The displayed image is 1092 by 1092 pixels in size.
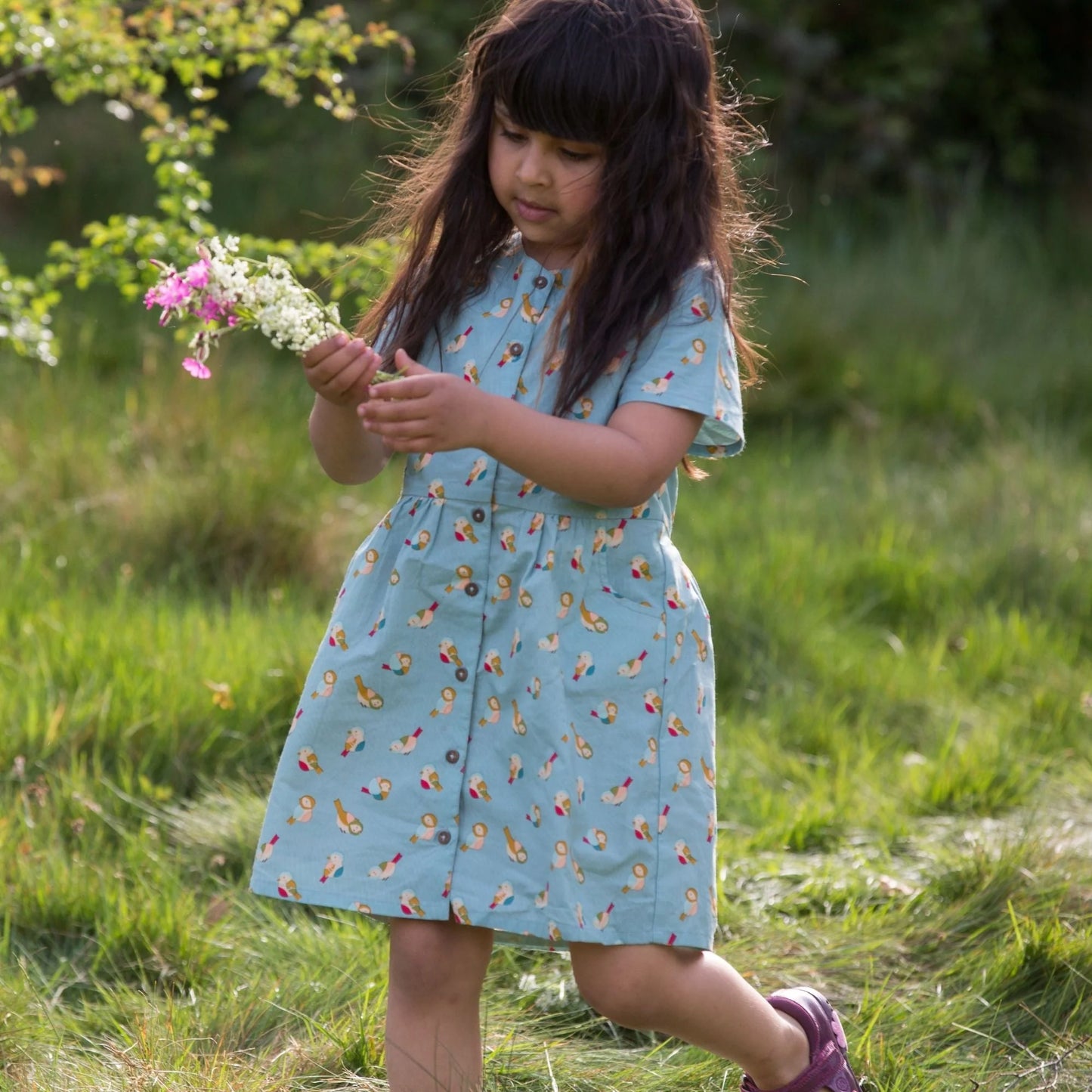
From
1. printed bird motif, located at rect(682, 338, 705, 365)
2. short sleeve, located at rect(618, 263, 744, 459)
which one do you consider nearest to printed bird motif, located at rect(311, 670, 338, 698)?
short sleeve, located at rect(618, 263, 744, 459)

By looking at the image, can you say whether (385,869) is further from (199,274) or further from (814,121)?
(814,121)

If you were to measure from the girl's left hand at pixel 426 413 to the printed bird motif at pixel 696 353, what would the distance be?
34cm

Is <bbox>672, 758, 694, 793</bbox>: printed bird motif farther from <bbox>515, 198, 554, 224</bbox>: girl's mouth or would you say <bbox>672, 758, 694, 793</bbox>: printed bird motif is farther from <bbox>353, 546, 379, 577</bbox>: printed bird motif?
<bbox>515, 198, 554, 224</bbox>: girl's mouth

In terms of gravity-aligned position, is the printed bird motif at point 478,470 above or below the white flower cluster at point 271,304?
below

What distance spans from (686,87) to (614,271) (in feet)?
0.93

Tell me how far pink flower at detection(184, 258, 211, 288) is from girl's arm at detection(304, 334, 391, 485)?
0.16 meters

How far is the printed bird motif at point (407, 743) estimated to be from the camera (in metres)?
2.15

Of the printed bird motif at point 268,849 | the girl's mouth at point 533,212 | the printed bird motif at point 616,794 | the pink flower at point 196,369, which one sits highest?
the girl's mouth at point 533,212

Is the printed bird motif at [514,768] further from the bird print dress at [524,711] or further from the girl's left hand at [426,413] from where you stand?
the girl's left hand at [426,413]

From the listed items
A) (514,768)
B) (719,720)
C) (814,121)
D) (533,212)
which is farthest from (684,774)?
(814,121)

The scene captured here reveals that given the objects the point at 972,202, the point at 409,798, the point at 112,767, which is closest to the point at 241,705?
the point at 112,767

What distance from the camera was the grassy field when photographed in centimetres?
256

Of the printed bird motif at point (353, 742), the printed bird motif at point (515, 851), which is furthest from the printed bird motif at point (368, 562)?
the printed bird motif at point (515, 851)

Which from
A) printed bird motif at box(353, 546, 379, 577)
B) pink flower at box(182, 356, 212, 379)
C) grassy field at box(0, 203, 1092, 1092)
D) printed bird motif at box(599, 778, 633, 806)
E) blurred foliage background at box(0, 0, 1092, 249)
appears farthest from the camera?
blurred foliage background at box(0, 0, 1092, 249)
